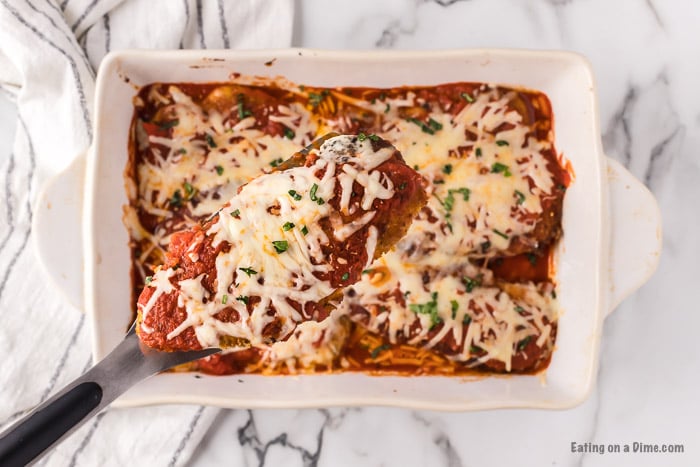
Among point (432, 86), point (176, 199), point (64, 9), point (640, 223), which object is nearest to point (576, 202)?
point (640, 223)

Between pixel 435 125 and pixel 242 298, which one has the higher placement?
pixel 242 298

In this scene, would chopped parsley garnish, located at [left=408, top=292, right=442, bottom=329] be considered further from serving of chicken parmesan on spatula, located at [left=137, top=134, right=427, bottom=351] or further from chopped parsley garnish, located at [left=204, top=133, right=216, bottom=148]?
chopped parsley garnish, located at [left=204, top=133, right=216, bottom=148]

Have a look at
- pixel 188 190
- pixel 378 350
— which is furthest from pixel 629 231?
pixel 188 190

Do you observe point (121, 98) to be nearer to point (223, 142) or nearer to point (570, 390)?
point (223, 142)

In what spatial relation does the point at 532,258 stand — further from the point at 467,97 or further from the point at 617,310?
the point at 467,97

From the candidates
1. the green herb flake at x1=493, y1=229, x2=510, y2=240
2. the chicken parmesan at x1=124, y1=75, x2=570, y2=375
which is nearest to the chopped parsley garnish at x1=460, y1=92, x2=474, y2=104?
the chicken parmesan at x1=124, y1=75, x2=570, y2=375
